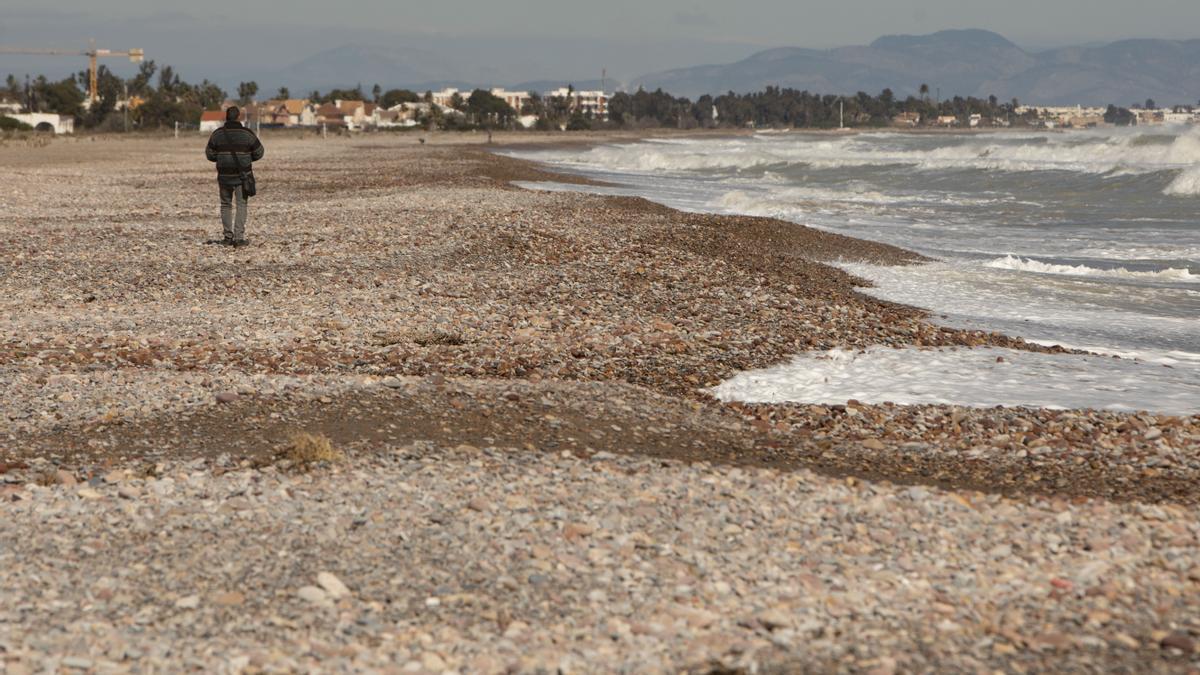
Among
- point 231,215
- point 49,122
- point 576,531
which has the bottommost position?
point 576,531

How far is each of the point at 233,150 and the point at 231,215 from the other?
1209mm

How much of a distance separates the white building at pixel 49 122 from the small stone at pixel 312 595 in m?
127

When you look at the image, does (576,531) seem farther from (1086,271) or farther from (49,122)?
(49,122)

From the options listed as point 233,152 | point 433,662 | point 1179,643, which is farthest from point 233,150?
point 1179,643

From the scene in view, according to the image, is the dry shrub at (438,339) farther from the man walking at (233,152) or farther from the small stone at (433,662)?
the man walking at (233,152)

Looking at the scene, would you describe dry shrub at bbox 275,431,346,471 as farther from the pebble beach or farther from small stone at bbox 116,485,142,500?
small stone at bbox 116,485,142,500

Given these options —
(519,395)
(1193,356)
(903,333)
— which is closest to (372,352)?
(519,395)

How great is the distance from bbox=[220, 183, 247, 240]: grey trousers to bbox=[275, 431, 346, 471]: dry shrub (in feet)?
37.5

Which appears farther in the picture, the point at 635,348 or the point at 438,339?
the point at 438,339

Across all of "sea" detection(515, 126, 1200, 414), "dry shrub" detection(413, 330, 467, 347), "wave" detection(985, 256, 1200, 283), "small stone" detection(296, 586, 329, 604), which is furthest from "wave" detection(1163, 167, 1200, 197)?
"small stone" detection(296, 586, 329, 604)

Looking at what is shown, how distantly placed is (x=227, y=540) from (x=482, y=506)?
4.51ft

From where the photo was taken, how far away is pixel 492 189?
3394 cm

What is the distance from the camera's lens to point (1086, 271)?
19812 millimetres

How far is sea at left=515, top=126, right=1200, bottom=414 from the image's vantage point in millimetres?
10906
